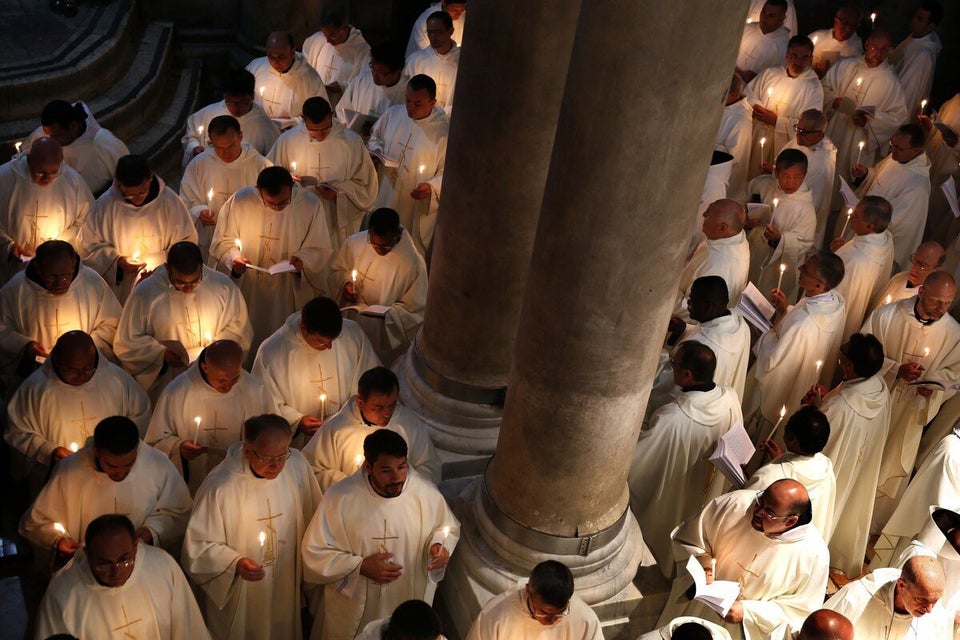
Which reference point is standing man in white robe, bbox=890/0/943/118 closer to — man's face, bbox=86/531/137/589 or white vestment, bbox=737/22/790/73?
white vestment, bbox=737/22/790/73

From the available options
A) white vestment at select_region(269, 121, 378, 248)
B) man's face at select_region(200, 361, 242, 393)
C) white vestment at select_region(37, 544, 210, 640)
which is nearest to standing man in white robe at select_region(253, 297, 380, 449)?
man's face at select_region(200, 361, 242, 393)

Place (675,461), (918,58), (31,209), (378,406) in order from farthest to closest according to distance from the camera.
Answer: (918,58) < (31,209) < (675,461) < (378,406)

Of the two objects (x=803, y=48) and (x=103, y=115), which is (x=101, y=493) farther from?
(x=803, y=48)

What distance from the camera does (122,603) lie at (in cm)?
580

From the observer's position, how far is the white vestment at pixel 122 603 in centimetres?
574

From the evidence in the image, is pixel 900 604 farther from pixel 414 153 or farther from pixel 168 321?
pixel 414 153

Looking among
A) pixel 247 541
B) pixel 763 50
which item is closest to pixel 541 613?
pixel 247 541

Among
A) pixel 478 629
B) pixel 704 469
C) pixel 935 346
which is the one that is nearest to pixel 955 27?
pixel 935 346

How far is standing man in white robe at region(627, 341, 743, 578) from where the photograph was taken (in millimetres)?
7551

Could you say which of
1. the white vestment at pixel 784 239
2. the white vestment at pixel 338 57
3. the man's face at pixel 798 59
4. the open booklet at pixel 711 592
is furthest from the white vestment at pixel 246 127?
the open booklet at pixel 711 592

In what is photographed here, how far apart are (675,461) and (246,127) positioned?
207 inches

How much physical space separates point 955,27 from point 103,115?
1042 centimetres

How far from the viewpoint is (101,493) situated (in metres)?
6.40

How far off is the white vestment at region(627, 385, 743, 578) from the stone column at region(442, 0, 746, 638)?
73cm
